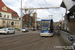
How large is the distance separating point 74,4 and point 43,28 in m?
6.37

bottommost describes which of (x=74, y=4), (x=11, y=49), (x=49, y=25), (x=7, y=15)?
(x=11, y=49)

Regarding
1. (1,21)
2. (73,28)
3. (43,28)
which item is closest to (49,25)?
(43,28)

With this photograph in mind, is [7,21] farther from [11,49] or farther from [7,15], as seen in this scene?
[11,49]

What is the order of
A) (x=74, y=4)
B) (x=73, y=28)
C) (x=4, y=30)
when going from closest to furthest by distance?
(x=74, y=4)
(x=4, y=30)
(x=73, y=28)

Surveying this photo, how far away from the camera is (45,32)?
16922 mm

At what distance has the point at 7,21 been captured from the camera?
2270 inches

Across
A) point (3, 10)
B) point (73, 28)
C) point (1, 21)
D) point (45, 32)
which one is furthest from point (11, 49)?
point (3, 10)

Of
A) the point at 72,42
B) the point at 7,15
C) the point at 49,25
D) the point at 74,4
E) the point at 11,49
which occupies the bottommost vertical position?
the point at 11,49

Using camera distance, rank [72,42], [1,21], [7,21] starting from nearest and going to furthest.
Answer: [72,42], [1,21], [7,21]

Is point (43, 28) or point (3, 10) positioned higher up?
point (3, 10)

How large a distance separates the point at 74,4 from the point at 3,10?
49.5m

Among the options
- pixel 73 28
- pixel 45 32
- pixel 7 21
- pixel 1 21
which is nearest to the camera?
pixel 45 32

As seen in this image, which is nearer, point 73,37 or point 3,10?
point 73,37

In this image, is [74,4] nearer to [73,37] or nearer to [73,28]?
[73,37]
